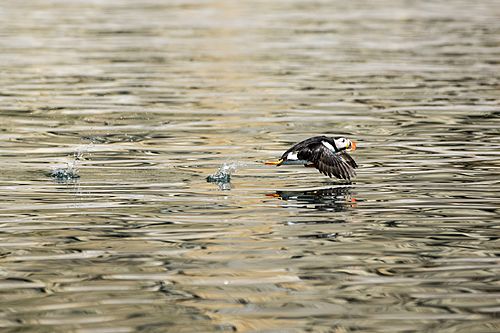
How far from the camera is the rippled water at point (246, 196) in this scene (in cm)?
1155

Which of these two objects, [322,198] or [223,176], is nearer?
[322,198]

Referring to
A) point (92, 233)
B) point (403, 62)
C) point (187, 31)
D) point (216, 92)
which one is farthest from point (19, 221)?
point (187, 31)

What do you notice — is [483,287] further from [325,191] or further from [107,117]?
[107,117]

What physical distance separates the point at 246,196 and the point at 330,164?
143 centimetres

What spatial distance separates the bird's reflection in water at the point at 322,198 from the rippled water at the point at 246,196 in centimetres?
4

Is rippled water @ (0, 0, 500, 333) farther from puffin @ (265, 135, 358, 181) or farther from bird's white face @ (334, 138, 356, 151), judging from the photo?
bird's white face @ (334, 138, 356, 151)

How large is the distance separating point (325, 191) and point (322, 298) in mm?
6166

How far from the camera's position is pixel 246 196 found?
56.6 ft

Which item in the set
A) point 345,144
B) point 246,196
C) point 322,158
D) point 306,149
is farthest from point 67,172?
point 345,144

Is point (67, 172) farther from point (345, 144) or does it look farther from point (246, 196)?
point (345, 144)

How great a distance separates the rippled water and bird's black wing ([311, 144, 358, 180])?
22cm

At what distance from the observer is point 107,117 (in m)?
26.7

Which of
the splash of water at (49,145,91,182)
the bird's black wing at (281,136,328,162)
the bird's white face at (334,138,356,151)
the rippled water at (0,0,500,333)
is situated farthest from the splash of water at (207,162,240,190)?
the splash of water at (49,145,91,182)

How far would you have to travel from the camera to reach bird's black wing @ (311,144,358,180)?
711 inches
